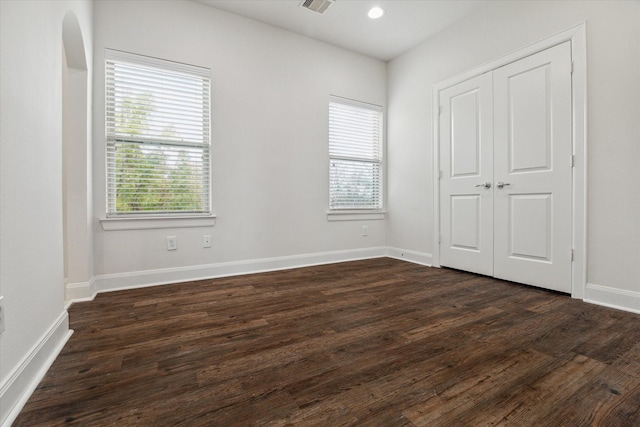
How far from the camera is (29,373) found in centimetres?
121

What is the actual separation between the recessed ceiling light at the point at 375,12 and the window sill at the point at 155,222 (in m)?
2.76

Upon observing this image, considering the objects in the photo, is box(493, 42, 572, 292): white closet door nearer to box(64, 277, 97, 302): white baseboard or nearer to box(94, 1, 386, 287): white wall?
box(94, 1, 386, 287): white wall

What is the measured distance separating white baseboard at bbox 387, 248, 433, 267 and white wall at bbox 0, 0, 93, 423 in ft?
11.4

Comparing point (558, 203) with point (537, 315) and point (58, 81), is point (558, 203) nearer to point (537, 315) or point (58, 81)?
point (537, 315)

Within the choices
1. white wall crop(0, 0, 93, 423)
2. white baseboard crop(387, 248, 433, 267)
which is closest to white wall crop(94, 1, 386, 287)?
white baseboard crop(387, 248, 433, 267)

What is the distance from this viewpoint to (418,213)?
390 cm

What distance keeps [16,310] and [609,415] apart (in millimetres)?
2240

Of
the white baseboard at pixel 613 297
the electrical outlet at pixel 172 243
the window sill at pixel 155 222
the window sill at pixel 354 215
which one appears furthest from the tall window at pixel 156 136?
the white baseboard at pixel 613 297

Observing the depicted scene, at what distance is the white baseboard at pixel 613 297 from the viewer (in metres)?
2.13

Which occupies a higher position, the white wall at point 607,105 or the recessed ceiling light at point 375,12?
the recessed ceiling light at point 375,12

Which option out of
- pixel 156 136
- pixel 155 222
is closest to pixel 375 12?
pixel 156 136

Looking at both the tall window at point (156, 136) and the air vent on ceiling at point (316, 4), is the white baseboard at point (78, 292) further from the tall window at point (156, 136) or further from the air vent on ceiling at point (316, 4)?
the air vent on ceiling at point (316, 4)

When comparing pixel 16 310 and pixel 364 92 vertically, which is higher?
pixel 364 92

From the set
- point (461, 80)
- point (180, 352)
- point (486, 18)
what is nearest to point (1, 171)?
point (180, 352)
